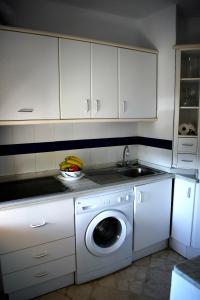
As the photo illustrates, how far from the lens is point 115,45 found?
2.15m

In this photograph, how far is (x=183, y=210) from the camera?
7.61ft

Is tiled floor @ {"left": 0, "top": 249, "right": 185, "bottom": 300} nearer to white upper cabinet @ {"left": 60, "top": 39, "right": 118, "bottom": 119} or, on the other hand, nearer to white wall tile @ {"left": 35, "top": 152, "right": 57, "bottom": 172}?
white wall tile @ {"left": 35, "top": 152, "right": 57, "bottom": 172}

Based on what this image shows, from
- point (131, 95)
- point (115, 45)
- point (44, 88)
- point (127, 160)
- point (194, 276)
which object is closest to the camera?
point (194, 276)

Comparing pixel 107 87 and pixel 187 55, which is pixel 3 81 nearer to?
pixel 107 87

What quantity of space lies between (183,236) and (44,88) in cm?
188

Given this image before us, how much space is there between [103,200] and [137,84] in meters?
1.18

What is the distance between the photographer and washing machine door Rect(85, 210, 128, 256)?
6.32ft

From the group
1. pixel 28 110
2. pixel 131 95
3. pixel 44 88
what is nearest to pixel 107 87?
pixel 131 95

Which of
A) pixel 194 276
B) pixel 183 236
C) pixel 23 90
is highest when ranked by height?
pixel 23 90

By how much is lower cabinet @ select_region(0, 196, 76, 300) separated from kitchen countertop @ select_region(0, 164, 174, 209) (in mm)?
31

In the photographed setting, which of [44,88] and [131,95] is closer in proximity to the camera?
[44,88]

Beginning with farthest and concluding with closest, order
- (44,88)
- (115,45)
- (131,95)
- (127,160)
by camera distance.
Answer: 1. (127,160)
2. (131,95)
3. (115,45)
4. (44,88)

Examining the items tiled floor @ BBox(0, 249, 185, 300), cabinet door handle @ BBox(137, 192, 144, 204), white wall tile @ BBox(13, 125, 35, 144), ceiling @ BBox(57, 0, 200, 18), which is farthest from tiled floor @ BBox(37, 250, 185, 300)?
ceiling @ BBox(57, 0, 200, 18)

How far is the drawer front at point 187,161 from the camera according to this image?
7.67 ft
